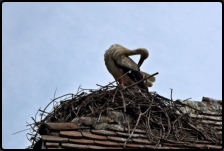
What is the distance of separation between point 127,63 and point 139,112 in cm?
315

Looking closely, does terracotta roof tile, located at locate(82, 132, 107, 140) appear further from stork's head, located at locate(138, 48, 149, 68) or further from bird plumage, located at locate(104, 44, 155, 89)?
stork's head, located at locate(138, 48, 149, 68)

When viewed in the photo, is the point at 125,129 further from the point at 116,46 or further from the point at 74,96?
the point at 116,46

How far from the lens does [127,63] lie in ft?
24.3

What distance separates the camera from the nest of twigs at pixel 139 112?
4211 millimetres

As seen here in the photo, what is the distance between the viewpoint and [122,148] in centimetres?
358

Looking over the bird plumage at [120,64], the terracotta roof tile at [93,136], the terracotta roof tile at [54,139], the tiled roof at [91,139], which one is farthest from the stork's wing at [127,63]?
the terracotta roof tile at [54,139]

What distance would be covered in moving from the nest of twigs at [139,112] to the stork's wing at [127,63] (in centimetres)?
217

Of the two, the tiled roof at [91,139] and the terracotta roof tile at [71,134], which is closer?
the tiled roof at [91,139]

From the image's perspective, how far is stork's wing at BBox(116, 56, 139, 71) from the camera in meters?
7.35

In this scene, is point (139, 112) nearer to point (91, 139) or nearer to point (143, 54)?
point (91, 139)

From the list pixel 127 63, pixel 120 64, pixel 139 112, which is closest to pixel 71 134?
pixel 139 112

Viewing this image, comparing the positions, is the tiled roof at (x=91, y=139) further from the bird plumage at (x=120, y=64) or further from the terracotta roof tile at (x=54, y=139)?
the bird plumage at (x=120, y=64)

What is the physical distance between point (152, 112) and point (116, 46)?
134 inches

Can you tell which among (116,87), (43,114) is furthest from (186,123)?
(43,114)
